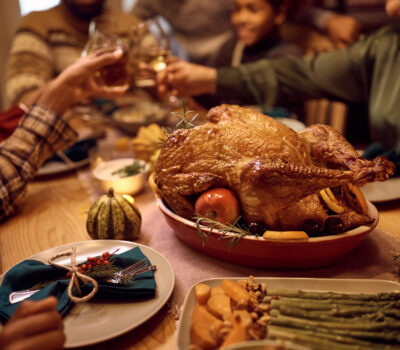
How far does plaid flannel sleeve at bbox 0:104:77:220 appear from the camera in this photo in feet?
3.98

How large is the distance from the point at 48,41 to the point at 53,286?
2998 millimetres

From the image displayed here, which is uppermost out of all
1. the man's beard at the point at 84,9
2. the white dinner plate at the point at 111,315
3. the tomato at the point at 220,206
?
the man's beard at the point at 84,9

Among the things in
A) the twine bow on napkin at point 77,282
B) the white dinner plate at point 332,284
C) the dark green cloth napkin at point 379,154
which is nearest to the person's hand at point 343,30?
the dark green cloth napkin at point 379,154

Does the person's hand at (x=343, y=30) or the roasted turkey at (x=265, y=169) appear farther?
the person's hand at (x=343, y=30)

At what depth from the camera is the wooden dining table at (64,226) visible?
723mm

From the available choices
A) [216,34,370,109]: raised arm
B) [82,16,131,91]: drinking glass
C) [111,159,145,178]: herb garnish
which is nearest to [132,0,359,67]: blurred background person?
[216,34,370,109]: raised arm

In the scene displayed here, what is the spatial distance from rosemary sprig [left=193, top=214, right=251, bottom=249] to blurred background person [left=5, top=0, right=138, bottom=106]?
2481mm

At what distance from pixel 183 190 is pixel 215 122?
Result: 0.25 meters

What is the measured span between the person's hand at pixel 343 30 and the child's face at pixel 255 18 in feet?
1.31

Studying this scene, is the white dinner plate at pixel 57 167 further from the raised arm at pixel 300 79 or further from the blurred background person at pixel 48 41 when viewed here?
the blurred background person at pixel 48 41

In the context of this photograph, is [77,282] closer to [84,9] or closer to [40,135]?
[40,135]

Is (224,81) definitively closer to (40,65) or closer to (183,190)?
(183,190)

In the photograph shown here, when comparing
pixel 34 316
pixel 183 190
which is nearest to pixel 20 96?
pixel 183 190

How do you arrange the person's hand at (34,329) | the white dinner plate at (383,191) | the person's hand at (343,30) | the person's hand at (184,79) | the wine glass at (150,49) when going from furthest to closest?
1. the person's hand at (343,30)
2. the person's hand at (184,79)
3. the wine glass at (150,49)
4. the white dinner plate at (383,191)
5. the person's hand at (34,329)
